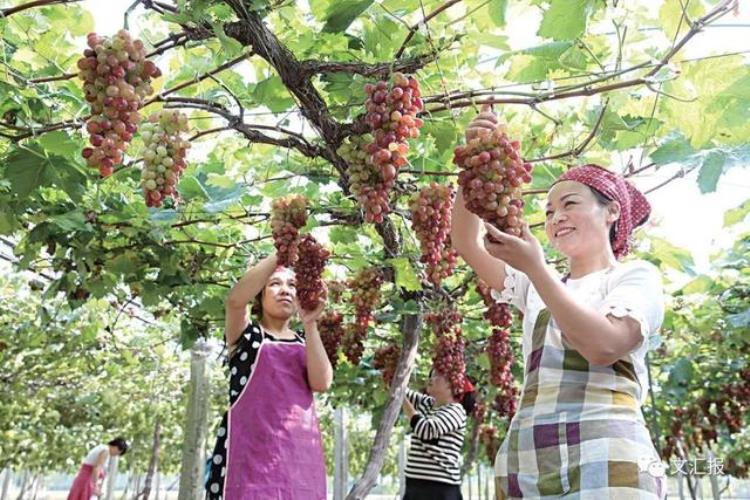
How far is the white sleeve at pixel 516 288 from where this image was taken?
203cm

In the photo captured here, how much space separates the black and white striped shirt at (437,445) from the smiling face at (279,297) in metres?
1.86

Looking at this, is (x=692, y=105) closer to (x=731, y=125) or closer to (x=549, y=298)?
(x=731, y=125)

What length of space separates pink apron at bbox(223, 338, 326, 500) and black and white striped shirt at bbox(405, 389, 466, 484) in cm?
183

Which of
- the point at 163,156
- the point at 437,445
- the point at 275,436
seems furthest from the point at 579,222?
the point at 437,445

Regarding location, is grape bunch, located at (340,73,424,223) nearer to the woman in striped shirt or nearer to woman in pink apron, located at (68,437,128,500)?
the woman in striped shirt

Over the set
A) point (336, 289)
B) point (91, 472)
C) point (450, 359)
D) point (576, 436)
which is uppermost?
point (336, 289)

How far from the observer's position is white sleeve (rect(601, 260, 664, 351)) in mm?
1593

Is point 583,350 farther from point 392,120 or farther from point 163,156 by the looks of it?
point 163,156

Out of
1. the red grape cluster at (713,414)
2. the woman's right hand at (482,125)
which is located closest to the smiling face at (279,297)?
the woman's right hand at (482,125)

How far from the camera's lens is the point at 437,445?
4883mm

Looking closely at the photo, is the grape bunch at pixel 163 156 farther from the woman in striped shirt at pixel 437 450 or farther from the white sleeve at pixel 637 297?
the woman in striped shirt at pixel 437 450

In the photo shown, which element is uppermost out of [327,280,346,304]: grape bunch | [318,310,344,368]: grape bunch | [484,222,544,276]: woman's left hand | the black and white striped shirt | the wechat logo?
[327,280,346,304]: grape bunch

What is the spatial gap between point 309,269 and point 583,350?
1527mm

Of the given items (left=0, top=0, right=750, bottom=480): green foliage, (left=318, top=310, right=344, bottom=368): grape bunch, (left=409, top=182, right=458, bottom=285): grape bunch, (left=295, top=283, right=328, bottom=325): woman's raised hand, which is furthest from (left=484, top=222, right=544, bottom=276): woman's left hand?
(left=318, top=310, right=344, bottom=368): grape bunch
